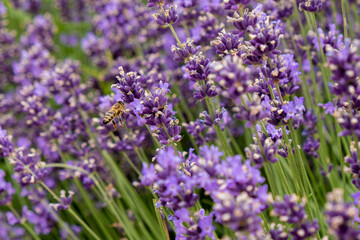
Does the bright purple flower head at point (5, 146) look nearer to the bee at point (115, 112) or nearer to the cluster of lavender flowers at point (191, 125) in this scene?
A: the cluster of lavender flowers at point (191, 125)

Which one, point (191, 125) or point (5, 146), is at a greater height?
point (5, 146)

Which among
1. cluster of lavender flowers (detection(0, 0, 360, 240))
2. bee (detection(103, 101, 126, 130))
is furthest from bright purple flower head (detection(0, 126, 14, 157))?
bee (detection(103, 101, 126, 130))

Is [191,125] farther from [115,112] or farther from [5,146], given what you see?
[5,146]

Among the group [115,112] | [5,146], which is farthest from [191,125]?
[5,146]

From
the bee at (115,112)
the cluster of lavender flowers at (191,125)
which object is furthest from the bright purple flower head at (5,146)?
the bee at (115,112)

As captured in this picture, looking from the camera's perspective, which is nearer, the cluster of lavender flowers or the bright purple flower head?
the cluster of lavender flowers

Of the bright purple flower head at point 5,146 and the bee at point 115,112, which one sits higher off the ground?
the bright purple flower head at point 5,146

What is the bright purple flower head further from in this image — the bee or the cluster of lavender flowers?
the bee

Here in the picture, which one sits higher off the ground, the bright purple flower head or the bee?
the bright purple flower head

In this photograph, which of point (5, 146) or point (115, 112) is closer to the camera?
point (5, 146)
